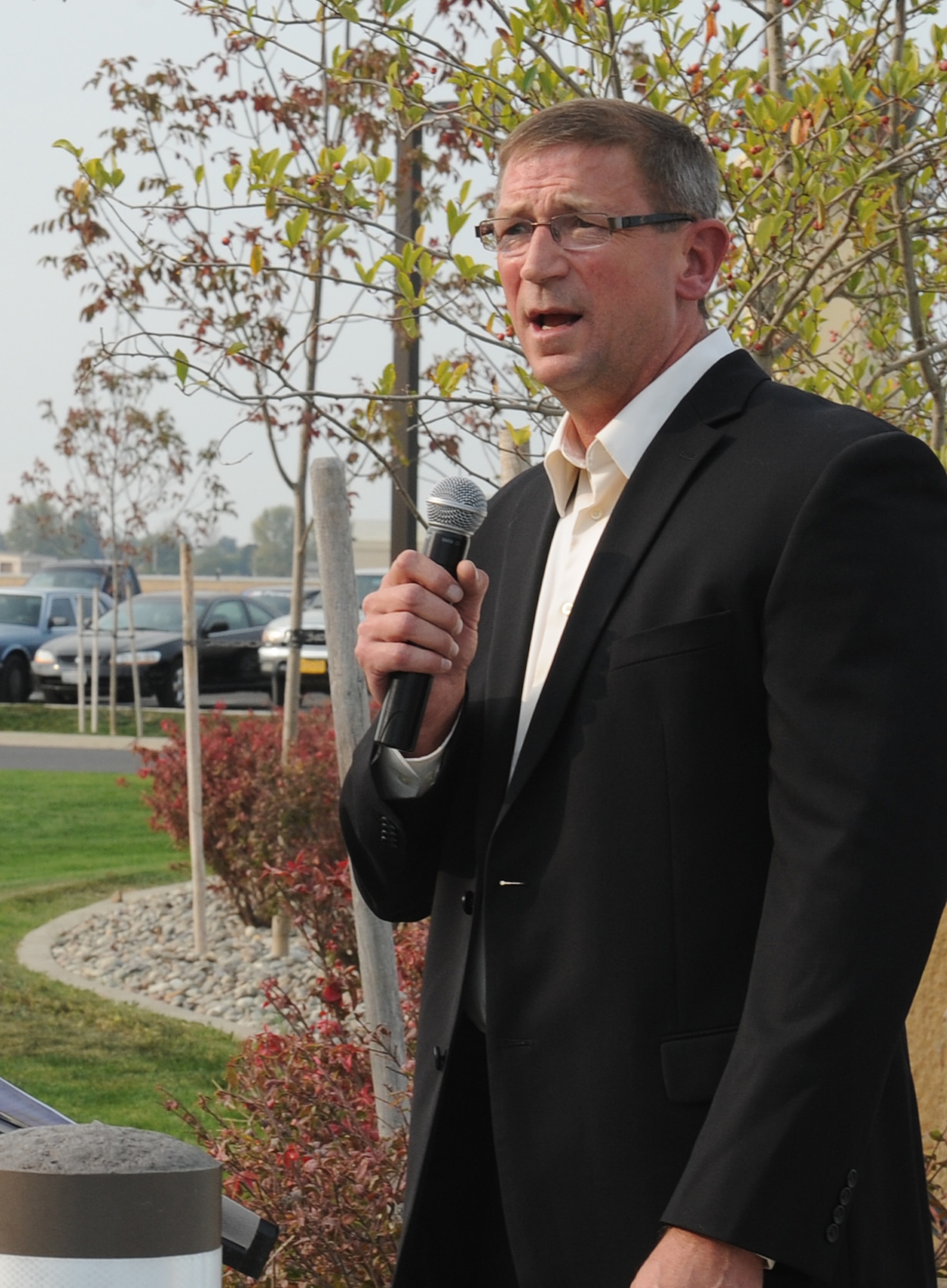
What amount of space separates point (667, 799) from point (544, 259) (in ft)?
2.76

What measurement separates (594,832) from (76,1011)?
6.83m

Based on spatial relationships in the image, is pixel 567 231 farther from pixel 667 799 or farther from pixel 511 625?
pixel 667 799

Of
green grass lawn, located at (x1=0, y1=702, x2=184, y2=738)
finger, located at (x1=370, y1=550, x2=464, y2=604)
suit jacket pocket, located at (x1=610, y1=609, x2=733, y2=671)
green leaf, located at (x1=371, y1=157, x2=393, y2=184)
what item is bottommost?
green grass lawn, located at (x1=0, y1=702, x2=184, y2=738)

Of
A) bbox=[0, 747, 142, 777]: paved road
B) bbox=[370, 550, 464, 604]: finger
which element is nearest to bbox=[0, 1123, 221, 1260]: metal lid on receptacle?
bbox=[370, 550, 464, 604]: finger

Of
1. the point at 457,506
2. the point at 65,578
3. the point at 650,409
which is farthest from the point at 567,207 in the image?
the point at 65,578

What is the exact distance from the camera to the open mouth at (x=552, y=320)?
2.41m

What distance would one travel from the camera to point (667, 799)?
213 centimetres

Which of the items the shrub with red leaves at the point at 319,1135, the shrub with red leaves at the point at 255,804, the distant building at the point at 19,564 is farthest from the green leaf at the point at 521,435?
the distant building at the point at 19,564

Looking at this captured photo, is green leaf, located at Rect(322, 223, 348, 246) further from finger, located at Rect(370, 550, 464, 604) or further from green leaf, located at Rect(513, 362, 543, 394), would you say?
finger, located at Rect(370, 550, 464, 604)

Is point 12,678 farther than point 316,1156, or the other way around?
point 12,678

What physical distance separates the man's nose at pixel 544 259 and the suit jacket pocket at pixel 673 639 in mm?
586

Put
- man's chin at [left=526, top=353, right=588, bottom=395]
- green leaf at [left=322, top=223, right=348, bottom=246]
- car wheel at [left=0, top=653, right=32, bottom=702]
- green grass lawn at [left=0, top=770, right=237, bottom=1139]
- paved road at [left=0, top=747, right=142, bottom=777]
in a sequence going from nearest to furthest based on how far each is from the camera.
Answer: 1. man's chin at [left=526, top=353, right=588, bottom=395]
2. green leaf at [left=322, top=223, right=348, bottom=246]
3. green grass lawn at [left=0, top=770, right=237, bottom=1139]
4. paved road at [left=0, top=747, right=142, bottom=777]
5. car wheel at [left=0, top=653, right=32, bottom=702]

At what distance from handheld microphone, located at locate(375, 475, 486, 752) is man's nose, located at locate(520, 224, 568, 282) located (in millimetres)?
384

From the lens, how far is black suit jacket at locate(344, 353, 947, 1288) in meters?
1.98
